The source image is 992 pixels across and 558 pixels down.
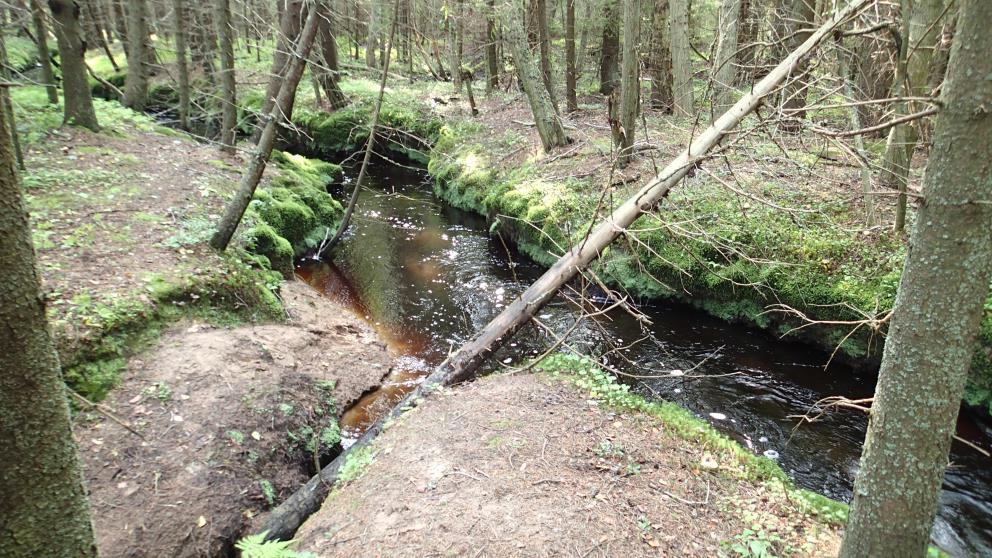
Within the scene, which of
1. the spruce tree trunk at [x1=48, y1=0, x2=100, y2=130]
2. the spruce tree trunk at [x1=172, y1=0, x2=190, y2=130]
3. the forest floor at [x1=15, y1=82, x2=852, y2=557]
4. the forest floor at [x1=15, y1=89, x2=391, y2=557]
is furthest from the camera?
the spruce tree trunk at [x1=172, y1=0, x2=190, y2=130]

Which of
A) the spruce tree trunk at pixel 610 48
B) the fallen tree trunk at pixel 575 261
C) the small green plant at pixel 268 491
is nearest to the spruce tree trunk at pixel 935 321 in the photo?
the fallen tree trunk at pixel 575 261

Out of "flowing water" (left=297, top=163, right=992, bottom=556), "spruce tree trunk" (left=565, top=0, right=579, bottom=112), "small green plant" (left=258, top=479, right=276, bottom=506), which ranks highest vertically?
"spruce tree trunk" (left=565, top=0, right=579, bottom=112)

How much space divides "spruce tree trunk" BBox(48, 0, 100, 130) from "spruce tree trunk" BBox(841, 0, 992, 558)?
10811mm

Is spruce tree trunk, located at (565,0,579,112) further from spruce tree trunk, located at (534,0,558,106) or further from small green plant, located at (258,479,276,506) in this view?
small green plant, located at (258,479,276,506)

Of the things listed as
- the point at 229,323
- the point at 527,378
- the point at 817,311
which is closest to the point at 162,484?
the point at 229,323

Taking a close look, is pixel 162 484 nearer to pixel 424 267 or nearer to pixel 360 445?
pixel 360 445

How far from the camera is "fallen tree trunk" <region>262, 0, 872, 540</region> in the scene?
4996 mm

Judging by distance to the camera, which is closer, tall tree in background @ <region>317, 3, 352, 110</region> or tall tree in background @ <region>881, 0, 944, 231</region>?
tall tree in background @ <region>881, 0, 944, 231</region>

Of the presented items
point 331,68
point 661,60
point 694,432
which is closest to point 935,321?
point 694,432

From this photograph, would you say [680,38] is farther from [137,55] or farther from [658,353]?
[137,55]

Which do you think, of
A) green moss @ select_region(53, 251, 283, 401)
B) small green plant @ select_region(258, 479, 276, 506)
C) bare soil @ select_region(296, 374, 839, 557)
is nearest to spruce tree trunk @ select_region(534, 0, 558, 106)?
green moss @ select_region(53, 251, 283, 401)

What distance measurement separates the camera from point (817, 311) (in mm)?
7449

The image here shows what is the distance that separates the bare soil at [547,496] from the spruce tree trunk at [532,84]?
9.11m

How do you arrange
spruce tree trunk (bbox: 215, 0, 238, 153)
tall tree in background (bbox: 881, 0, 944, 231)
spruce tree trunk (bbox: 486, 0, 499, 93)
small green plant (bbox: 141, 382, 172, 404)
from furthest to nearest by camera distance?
spruce tree trunk (bbox: 486, 0, 499, 93) → spruce tree trunk (bbox: 215, 0, 238, 153) → tall tree in background (bbox: 881, 0, 944, 231) → small green plant (bbox: 141, 382, 172, 404)
